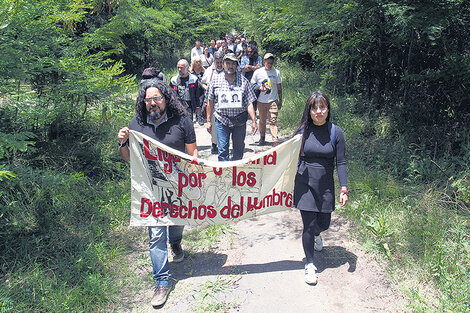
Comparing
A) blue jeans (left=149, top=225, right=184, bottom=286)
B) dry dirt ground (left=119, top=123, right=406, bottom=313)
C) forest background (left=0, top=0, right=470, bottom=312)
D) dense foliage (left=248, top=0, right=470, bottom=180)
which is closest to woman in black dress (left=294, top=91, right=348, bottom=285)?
dry dirt ground (left=119, top=123, right=406, bottom=313)

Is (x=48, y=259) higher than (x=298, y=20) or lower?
lower

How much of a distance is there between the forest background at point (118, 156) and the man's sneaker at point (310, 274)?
825mm

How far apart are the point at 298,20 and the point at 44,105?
470 cm

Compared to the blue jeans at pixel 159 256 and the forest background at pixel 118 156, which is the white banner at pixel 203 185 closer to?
the blue jeans at pixel 159 256

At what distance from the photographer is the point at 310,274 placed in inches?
158

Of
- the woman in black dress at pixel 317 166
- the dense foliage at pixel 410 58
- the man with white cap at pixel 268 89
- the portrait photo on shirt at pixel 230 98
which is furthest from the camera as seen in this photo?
the man with white cap at pixel 268 89

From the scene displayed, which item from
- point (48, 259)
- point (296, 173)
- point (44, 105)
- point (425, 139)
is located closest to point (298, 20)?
point (425, 139)

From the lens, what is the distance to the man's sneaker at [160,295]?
374 cm

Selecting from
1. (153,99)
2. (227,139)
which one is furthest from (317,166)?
(227,139)

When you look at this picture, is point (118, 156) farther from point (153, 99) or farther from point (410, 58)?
point (410, 58)

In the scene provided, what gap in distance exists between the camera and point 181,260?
454cm

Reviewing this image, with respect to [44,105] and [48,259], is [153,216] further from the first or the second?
[44,105]

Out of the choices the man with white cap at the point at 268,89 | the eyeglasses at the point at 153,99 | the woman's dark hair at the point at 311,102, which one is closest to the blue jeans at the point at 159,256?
the eyeglasses at the point at 153,99

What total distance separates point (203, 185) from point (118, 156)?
3284 mm
